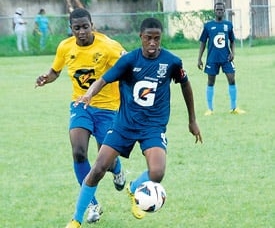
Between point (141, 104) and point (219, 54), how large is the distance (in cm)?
879

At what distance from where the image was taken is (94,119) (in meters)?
8.09

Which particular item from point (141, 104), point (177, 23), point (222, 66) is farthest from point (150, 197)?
point (177, 23)

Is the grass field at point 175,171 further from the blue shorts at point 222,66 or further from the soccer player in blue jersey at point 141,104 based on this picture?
the blue shorts at point 222,66

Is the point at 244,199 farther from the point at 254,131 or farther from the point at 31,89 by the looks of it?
the point at 31,89

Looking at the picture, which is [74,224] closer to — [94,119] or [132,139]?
[132,139]

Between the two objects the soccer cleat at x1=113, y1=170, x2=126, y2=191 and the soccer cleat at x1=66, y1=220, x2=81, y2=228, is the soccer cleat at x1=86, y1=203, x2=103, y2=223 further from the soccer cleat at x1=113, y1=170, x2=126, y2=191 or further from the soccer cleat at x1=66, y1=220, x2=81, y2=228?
the soccer cleat at x1=113, y1=170, x2=126, y2=191

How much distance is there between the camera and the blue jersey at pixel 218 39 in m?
16.0

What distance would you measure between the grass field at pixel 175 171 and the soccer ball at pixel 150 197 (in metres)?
0.54

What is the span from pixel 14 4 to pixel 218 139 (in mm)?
33186

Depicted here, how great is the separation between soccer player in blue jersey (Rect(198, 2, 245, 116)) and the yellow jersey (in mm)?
7397

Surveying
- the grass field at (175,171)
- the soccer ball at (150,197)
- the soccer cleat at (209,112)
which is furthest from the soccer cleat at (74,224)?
the soccer cleat at (209,112)

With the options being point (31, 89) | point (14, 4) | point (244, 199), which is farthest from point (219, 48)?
point (14, 4)

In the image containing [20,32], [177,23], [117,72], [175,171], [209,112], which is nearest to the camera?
[117,72]

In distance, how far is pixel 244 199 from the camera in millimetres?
8406
